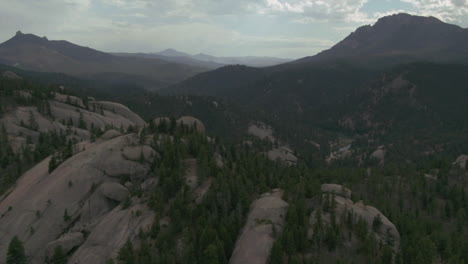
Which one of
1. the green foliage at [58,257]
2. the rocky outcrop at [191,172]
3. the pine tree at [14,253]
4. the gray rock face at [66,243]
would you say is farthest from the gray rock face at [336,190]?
the pine tree at [14,253]

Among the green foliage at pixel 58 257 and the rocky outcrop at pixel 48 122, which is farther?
the rocky outcrop at pixel 48 122

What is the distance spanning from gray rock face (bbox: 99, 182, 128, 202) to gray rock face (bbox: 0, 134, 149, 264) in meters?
0.32

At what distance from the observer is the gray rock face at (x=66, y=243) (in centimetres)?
7044

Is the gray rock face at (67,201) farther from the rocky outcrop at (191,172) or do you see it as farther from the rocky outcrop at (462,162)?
the rocky outcrop at (462,162)

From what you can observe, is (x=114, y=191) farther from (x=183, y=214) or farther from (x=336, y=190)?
(x=336, y=190)

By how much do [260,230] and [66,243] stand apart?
1540 inches

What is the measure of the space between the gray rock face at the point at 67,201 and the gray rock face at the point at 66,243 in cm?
259

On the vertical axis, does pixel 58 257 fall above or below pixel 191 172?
below

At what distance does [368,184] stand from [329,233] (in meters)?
89.4

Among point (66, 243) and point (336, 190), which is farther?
point (336, 190)

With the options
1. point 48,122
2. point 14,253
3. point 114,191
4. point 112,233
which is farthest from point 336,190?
point 48,122

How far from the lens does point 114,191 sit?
80.3m

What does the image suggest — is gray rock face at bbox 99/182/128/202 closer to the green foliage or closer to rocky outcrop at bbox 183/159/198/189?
rocky outcrop at bbox 183/159/198/189

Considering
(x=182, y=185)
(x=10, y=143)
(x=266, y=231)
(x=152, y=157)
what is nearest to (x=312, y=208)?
(x=266, y=231)
